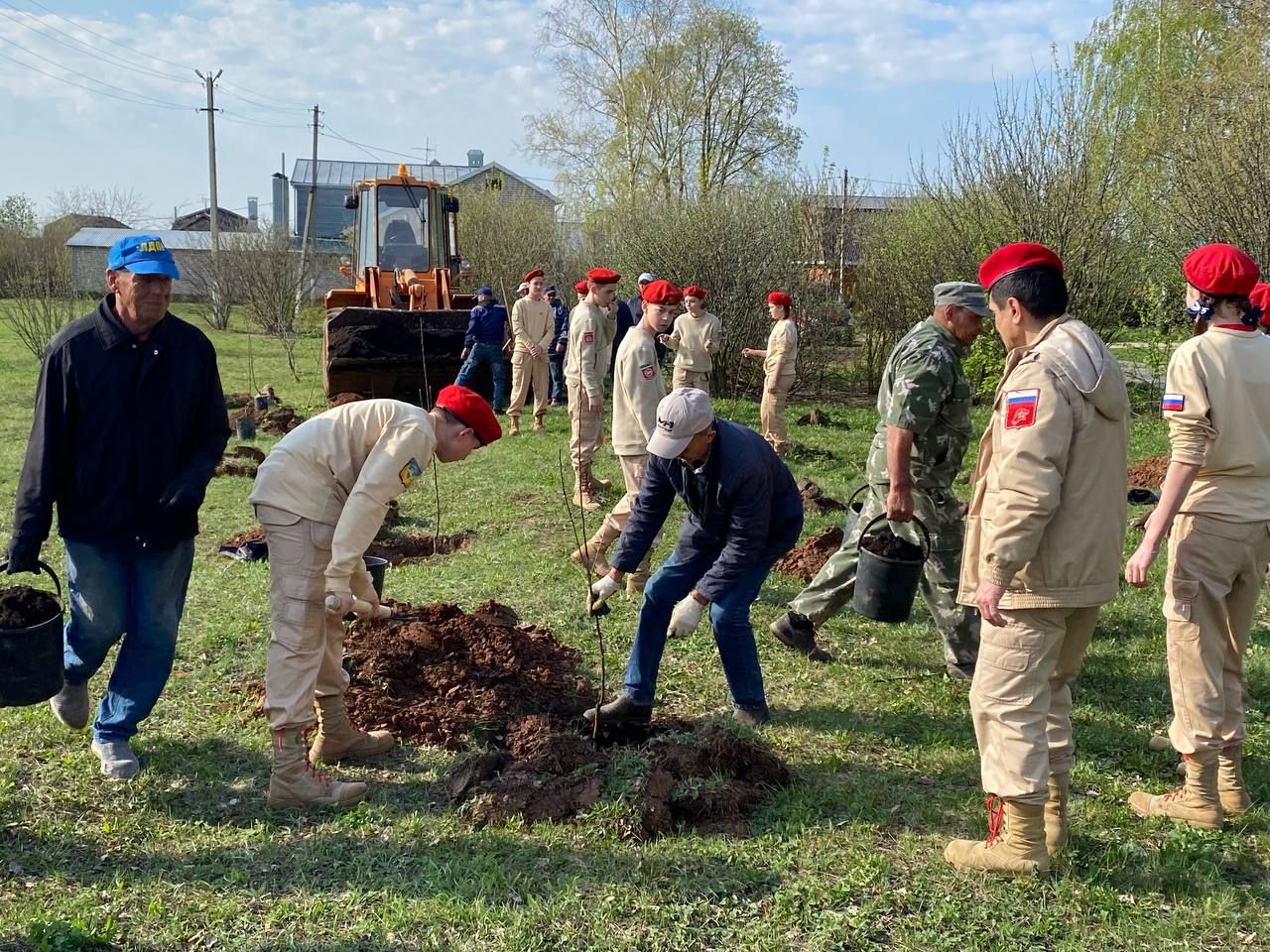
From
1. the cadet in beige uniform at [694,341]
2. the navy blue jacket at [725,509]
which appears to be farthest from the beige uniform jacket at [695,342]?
the navy blue jacket at [725,509]

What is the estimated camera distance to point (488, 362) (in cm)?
1457

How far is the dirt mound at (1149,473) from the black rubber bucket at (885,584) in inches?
256

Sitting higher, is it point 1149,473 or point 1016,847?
point 1149,473

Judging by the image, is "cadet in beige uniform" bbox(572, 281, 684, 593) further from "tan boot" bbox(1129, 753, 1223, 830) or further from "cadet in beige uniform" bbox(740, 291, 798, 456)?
"cadet in beige uniform" bbox(740, 291, 798, 456)

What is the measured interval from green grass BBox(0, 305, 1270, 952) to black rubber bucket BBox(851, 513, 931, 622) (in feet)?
1.69

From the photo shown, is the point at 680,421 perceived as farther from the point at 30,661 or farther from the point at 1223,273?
the point at 30,661

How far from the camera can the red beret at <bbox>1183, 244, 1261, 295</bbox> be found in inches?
144

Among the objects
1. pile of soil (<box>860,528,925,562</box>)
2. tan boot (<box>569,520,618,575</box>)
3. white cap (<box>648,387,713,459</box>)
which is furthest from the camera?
tan boot (<box>569,520,618,575</box>)

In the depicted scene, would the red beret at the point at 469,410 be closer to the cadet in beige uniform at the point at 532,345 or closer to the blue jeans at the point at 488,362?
the cadet in beige uniform at the point at 532,345

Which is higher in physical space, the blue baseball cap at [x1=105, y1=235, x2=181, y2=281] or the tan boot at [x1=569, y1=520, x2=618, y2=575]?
the blue baseball cap at [x1=105, y1=235, x2=181, y2=281]

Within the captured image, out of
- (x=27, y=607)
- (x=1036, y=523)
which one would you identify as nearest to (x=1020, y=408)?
(x=1036, y=523)

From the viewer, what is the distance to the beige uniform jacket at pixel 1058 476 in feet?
10.1

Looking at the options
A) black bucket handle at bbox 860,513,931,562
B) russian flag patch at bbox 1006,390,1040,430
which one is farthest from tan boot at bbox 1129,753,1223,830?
russian flag patch at bbox 1006,390,1040,430

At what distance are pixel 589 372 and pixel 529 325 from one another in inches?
161
